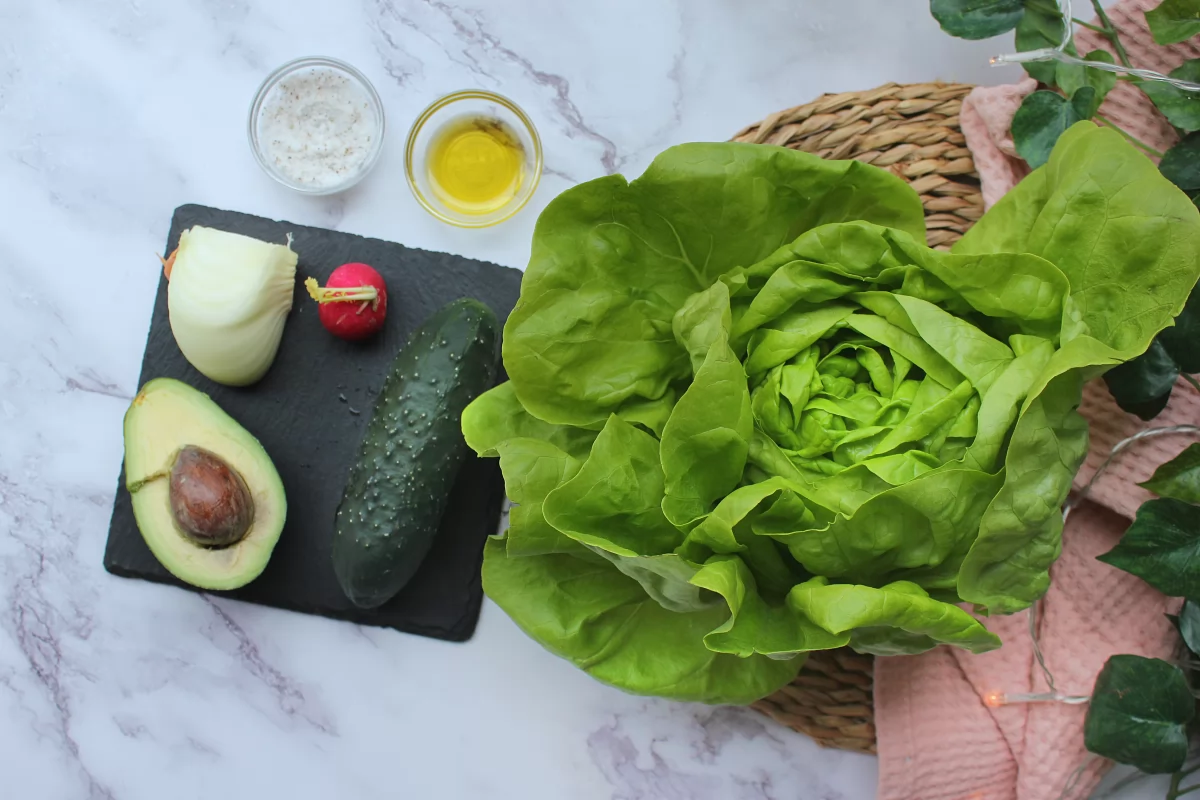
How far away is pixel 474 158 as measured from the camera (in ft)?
3.55

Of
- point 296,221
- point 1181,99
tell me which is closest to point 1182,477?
point 1181,99

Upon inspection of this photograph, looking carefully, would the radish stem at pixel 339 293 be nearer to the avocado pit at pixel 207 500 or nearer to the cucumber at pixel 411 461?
the cucumber at pixel 411 461

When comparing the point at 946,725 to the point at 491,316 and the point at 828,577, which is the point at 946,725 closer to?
the point at 828,577

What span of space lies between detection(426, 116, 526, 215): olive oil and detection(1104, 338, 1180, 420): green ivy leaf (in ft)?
2.01

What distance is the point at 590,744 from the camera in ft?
3.48

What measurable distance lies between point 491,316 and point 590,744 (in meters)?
0.46

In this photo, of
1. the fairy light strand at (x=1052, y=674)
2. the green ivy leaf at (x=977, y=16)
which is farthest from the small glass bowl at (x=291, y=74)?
the fairy light strand at (x=1052, y=674)

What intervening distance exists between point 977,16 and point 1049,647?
55 cm

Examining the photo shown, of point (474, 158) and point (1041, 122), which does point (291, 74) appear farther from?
point (1041, 122)

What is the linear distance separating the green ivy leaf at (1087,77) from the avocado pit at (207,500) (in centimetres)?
83

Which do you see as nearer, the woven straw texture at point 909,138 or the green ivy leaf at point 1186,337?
the green ivy leaf at point 1186,337

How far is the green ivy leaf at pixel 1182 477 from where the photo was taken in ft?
2.60

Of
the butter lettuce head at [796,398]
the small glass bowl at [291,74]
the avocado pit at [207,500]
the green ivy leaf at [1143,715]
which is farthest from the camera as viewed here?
the small glass bowl at [291,74]

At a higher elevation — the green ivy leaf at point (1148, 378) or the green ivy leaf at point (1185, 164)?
the green ivy leaf at point (1185, 164)
